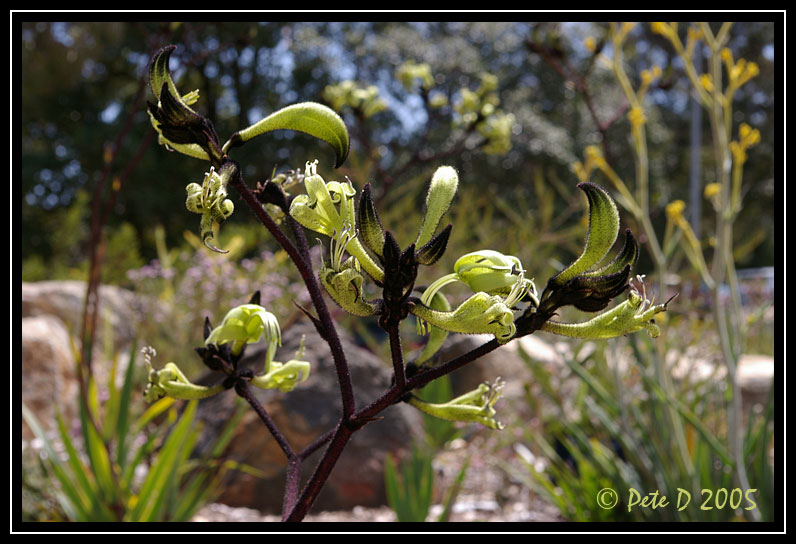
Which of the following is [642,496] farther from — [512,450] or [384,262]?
[384,262]

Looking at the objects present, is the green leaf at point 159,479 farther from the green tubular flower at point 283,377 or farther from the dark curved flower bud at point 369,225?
the dark curved flower bud at point 369,225

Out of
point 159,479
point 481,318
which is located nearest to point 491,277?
point 481,318

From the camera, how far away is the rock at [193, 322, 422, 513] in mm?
2213

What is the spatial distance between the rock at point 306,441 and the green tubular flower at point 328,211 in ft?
5.88

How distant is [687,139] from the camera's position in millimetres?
12328

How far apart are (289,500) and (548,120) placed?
10.4 m

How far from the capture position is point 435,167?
85.2 inches

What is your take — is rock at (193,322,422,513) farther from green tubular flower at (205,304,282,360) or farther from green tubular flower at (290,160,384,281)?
green tubular flower at (290,160,384,281)

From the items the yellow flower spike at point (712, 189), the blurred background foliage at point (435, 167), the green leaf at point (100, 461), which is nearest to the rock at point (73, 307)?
the blurred background foliage at point (435, 167)

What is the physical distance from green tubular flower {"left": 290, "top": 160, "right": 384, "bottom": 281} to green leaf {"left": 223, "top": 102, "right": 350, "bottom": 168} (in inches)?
→ 1.5

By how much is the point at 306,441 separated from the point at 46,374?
1558 mm

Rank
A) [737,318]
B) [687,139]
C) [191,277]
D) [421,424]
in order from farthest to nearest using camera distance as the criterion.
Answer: [687,139]
[191,277]
[421,424]
[737,318]
